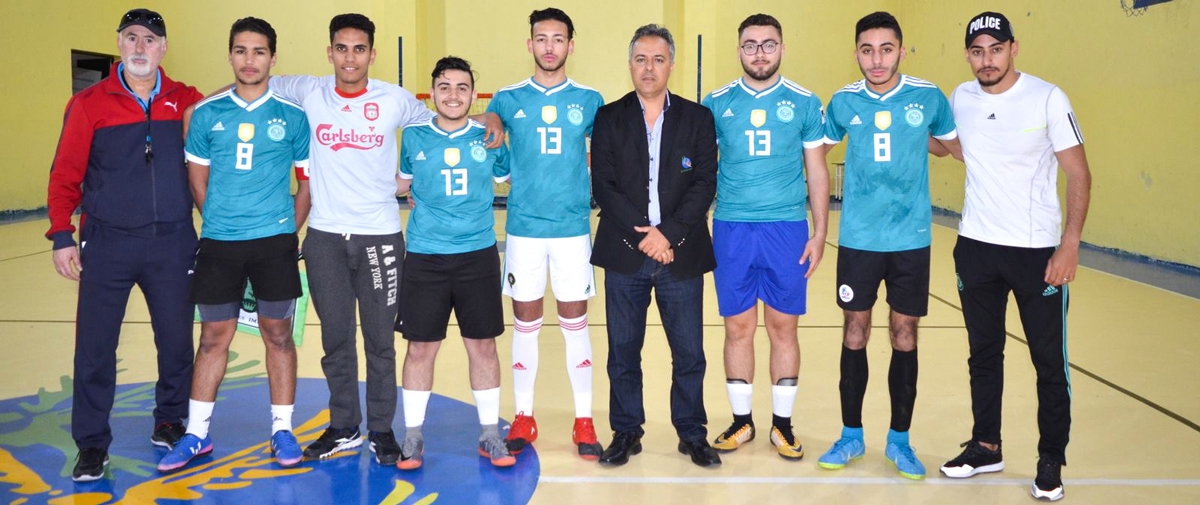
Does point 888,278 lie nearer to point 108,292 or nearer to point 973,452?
point 973,452

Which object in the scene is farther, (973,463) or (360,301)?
(360,301)

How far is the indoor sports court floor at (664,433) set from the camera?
373 cm

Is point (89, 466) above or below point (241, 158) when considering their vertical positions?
below

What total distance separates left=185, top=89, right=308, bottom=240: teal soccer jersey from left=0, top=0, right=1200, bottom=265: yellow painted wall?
26.2ft

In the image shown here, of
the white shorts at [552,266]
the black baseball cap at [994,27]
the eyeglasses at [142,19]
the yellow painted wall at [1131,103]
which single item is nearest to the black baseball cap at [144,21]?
the eyeglasses at [142,19]

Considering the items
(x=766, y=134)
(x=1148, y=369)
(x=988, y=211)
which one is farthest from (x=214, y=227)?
→ (x=1148, y=369)

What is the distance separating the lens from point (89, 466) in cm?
380

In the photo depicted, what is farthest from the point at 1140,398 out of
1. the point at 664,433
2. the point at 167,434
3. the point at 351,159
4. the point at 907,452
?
the point at 167,434

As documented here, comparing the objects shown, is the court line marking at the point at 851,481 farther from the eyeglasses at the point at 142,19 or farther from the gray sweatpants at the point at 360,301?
the eyeglasses at the point at 142,19

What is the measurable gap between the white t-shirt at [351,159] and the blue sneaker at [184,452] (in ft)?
3.32

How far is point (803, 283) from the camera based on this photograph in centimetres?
408

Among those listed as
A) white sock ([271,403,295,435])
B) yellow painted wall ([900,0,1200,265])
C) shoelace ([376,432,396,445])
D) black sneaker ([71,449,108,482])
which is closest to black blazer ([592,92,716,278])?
shoelace ([376,432,396,445])

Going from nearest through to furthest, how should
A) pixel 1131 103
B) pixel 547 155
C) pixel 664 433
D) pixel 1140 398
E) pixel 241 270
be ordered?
pixel 241 270, pixel 547 155, pixel 664 433, pixel 1140 398, pixel 1131 103

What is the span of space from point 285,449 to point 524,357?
104 centimetres
